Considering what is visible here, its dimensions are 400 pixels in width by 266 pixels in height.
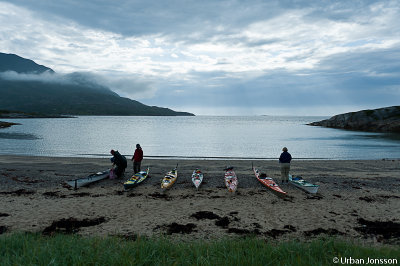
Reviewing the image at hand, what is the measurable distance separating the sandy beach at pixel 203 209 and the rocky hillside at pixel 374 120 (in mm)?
84941

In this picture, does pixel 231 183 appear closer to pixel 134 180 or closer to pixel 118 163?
pixel 134 180

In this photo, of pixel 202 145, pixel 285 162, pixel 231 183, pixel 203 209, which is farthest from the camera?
pixel 202 145

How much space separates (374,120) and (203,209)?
4149 inches

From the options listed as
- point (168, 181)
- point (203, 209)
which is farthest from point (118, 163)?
point (203, 209)

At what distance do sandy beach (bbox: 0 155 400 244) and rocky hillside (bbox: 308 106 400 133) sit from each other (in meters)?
84.9

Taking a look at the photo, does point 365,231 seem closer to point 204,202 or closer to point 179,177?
point 204,202

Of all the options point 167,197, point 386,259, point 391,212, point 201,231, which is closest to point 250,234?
point 201,231

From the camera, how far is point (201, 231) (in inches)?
442

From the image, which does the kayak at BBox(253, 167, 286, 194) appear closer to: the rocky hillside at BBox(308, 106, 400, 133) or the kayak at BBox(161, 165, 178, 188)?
the kayak at BBox(161, 165, 178, 188)

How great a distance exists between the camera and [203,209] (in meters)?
14.1

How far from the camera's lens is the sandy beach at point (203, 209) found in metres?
11.3

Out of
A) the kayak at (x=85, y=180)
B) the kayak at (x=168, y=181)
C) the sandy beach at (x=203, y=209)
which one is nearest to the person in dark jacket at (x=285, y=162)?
the sandy beach at (x=203, y=209)

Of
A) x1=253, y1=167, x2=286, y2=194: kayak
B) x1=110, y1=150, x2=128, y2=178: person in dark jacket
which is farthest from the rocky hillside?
x1=110, y1=150, x2=128, y2=178: person in dark jacket

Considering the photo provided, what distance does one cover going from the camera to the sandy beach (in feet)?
37.0
